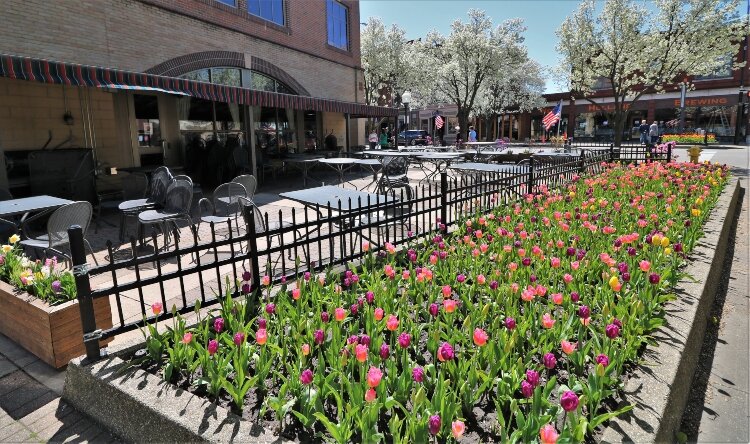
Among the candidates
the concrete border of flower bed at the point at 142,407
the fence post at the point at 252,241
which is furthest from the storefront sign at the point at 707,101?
the concrete border of flower bed at the point at 142,407

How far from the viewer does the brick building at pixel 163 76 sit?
8906mm

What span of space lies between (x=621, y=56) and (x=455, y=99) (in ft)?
47.1

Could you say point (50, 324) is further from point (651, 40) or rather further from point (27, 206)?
point (651, 40)

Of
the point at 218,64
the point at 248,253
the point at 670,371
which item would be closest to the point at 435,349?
the point at 670,371

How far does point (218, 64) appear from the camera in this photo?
44.9ft

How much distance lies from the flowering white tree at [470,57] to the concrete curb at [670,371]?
25.3 metres

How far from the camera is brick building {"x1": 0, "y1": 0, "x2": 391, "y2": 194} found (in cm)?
891

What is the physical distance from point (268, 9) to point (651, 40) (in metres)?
13.3

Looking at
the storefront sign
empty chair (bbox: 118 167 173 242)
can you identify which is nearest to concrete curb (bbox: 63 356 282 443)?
empty chair (bbox: 118 167 173 242)

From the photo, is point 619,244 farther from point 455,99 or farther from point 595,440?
point 455,99

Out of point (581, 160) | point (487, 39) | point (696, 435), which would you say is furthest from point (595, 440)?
point (487, 39)

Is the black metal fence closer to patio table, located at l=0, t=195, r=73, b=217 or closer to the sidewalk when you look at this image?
the sidewalk

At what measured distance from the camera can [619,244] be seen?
3615 millimetres

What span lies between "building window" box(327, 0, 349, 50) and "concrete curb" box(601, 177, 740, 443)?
60.0 ft
